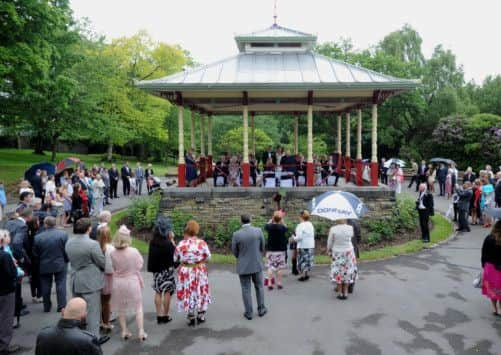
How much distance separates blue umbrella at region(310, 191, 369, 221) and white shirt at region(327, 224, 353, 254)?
0.36 metres

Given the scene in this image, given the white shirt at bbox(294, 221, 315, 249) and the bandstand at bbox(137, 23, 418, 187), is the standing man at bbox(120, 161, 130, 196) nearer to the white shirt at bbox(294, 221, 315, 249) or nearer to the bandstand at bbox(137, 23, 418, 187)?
the bandstand at bbox(137, 23, 418, 187)

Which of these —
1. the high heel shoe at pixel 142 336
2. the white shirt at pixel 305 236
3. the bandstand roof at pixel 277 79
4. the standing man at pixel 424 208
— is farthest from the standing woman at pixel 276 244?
the standing man at pixel 424 208

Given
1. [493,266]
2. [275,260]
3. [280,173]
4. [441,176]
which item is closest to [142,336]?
[275,260]

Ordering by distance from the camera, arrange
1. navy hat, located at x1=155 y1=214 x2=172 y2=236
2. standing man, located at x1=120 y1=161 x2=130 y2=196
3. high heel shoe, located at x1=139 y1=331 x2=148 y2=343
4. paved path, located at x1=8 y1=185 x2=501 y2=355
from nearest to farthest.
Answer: paved path, located at x1=8 y1=185 x2=501 y2=355 < high heel shoe, located at x1=139 y1=331 x2=148 y2=343 < navy hat, located at x1=155 y1=214 x2=172 y2=236 < standing man, located at x1=120 y1=161 x2=130 y2=196

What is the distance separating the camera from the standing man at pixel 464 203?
1336 centimetres

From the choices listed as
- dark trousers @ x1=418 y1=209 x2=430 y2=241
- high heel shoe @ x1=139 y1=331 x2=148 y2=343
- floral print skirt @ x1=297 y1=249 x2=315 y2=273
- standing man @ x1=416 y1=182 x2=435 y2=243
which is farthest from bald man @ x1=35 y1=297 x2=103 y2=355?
dark trousers @ x1=418 y1=209 x2=430 y2=241

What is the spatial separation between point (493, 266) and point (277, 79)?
850 centimetres

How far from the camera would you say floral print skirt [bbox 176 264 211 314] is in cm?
628

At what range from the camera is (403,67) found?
30750 mm

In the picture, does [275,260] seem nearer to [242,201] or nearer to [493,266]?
[493,266]

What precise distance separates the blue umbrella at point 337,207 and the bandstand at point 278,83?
481 centimetres

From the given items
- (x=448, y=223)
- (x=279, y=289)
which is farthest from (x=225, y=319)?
(x=448, y=223)

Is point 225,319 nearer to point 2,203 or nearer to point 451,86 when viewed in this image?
point 2,203

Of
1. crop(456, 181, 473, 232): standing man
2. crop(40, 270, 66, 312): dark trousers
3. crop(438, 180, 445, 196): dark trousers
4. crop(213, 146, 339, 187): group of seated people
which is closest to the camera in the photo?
crop(40, 270, 66, 312): dark trousers
